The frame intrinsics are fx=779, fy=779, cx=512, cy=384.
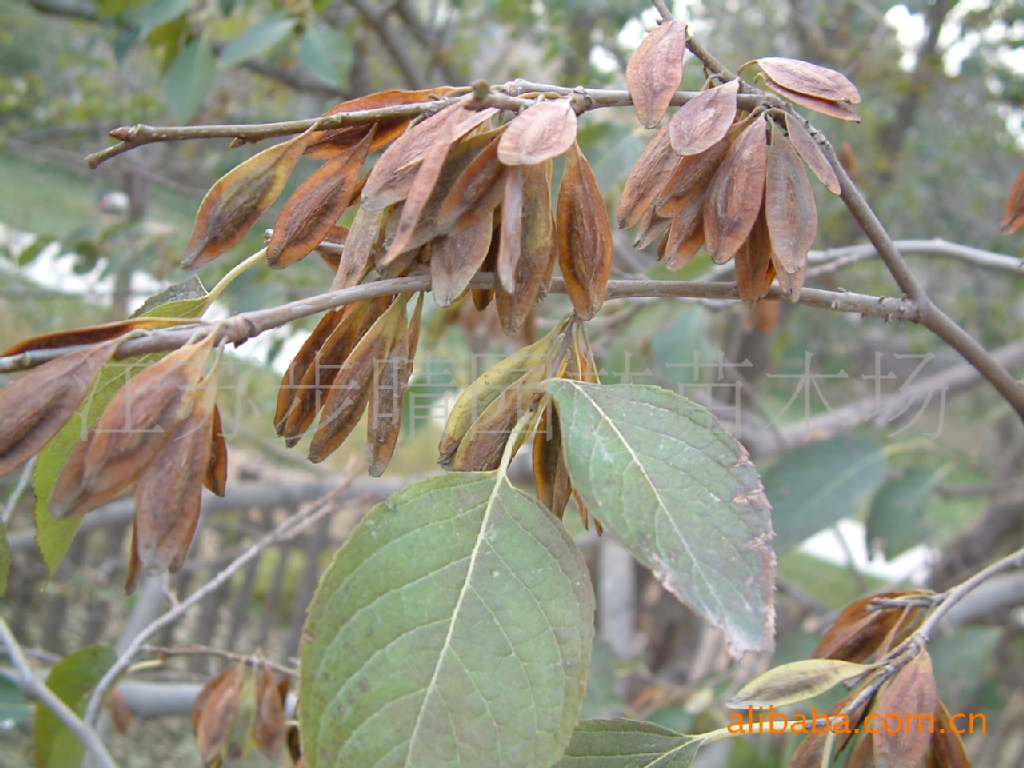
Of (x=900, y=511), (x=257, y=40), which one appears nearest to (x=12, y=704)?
(x=257, y=40)

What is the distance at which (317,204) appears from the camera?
45 cm

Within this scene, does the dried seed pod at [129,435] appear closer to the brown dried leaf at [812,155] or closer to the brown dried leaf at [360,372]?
the brown dried leaf at [360,372]

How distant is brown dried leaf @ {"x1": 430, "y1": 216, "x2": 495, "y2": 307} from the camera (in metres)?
0.40

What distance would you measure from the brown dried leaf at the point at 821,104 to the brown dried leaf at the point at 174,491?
384 millimetres

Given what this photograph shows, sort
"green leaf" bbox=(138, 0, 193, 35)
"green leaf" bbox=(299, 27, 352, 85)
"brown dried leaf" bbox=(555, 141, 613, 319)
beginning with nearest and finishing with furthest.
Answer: "brown dried leaf" bbox=(555, 141, 613, 319) → "green leaf" bbox=(138, 0, 193, 35) → "green leaf" bbox=(299, 27, 352, 85)

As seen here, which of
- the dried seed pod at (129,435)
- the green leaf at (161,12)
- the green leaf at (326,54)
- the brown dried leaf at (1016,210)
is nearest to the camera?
the dried seed pod at (129,435)

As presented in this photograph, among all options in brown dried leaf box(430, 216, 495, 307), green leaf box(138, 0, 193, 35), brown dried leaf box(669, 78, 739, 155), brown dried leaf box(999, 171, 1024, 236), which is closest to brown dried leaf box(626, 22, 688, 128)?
brown dried leaf box(669, 78, 739, 155)

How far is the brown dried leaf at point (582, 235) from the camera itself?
453 millimetres

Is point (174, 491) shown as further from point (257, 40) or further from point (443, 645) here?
point (257, 40)

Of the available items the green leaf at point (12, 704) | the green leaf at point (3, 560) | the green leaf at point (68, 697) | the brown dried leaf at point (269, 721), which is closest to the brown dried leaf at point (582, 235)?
the green leaf at point (3, 560)

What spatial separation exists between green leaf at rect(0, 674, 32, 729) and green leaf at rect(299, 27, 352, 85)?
120cm

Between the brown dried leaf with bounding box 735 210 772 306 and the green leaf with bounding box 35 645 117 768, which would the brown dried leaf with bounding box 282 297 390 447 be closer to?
the brown dried leaf with bounding box 735 210 772 306

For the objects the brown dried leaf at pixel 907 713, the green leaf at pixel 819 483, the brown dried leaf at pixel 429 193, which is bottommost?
the green leaf at pixel 819 483

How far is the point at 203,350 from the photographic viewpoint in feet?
1.23
